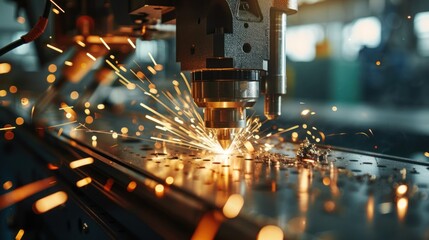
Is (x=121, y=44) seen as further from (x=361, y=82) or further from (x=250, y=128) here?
(x=361, y=82)

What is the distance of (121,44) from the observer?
1871 millimetres

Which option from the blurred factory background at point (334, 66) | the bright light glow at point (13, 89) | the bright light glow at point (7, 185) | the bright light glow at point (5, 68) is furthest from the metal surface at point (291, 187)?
the bright light glow at point (5, 68)

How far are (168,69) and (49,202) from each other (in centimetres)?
178

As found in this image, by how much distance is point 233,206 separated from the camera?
65 centimetres

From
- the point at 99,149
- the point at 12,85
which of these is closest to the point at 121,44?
the point at 99,149

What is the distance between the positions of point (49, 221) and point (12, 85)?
1612 mm

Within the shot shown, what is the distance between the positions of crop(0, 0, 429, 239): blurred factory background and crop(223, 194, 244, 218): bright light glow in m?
0.47

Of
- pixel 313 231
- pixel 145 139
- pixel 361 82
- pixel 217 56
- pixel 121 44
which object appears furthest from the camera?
pixel 361 82

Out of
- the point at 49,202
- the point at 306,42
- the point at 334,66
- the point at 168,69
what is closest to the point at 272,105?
the point at 49,202

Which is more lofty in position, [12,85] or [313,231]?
[12,85]

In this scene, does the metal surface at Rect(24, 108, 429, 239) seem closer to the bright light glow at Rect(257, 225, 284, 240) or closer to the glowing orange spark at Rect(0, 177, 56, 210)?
the bright light glow at Rect(257, 225, 284, 240)

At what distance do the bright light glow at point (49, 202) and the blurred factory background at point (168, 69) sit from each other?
0.68ft

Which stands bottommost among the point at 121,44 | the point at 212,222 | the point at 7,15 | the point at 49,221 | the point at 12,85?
the point at 49,221

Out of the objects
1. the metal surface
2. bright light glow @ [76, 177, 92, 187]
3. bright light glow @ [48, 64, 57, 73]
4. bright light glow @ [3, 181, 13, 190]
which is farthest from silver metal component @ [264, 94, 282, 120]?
bright light glow @ [48, 64, 57, 73]
